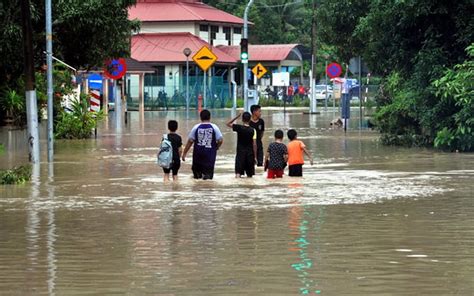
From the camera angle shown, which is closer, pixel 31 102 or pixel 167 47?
pixel 31 102

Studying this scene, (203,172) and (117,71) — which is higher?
(117,71)

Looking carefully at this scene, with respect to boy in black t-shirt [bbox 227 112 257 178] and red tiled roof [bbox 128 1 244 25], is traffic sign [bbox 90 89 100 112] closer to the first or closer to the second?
boy in black t-shirt [bbox 227 112 257 178]

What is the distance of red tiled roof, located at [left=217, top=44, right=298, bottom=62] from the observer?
90.1 meters

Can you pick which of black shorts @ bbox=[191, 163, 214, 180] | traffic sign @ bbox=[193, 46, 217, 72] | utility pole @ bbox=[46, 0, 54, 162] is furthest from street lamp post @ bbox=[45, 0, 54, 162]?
traffic sign @ bbox=[193, 46, 217, 72]

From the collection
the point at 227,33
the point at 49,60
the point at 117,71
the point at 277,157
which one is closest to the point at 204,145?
the point at 277,157

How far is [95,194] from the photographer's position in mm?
18688

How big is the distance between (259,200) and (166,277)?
720 cm

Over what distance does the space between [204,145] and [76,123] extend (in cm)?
1698

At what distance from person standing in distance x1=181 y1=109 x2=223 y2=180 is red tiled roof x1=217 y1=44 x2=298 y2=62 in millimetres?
68520

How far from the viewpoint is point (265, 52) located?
91.9 meters

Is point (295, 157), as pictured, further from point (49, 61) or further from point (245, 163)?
point (49, 61)

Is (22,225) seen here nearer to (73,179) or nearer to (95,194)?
(95,194)

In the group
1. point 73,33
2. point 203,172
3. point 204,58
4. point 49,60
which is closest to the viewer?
point 203,172

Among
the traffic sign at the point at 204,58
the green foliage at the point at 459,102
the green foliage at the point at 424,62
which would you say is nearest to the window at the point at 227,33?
the traffic sign at the point at 204,58
